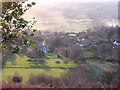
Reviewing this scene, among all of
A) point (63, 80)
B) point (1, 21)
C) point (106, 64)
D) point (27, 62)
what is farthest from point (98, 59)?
point (1, 21)

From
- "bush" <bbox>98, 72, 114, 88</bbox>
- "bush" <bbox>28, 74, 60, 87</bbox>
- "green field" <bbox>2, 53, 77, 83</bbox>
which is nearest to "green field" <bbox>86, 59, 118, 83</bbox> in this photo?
"bush" <bbox>98, 72, 114, 88</bbox>

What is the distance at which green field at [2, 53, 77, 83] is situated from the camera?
12.1ft

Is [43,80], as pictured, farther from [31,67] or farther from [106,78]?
[106,78]

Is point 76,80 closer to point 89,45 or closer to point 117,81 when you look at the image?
point 117,81

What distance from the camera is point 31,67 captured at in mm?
3949

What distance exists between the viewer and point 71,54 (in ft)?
14.8

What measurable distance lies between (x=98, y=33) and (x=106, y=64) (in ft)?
3.91

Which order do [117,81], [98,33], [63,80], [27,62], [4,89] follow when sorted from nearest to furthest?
1. [4,89]
2. [117,81]
3. [63,80]
4. [27,62]
5. [98,33]

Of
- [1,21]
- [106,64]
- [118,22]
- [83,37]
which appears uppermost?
[1,21]

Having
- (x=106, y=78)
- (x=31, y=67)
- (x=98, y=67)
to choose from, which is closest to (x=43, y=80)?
(x=31, y=67)

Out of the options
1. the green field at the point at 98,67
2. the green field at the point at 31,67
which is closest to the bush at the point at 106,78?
the green field at the point at 98,67

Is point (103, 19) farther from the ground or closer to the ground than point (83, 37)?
farther from the ground

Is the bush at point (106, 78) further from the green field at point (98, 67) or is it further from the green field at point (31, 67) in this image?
the green field at point (31, 67)

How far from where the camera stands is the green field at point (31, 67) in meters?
3.68
